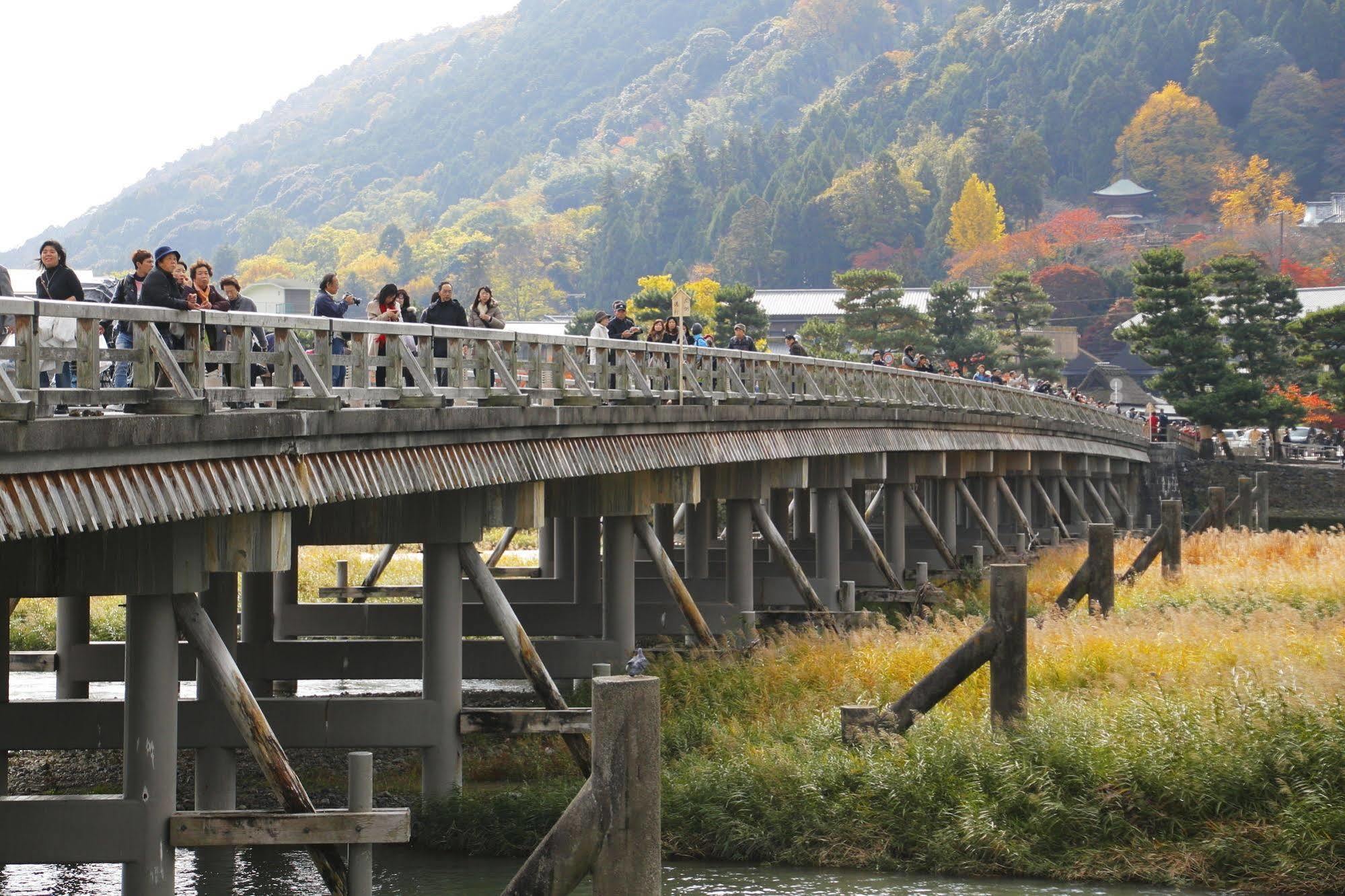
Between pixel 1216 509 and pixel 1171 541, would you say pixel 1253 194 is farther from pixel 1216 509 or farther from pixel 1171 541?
pixel 1171 541

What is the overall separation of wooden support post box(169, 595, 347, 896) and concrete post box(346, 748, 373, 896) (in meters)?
0.29

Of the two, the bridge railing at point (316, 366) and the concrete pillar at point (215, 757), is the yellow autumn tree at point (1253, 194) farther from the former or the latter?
the concrete pillar at point (215, 757)

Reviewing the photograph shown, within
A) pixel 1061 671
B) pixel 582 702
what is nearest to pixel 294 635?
pixel 582 702

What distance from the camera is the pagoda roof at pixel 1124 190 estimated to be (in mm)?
173375

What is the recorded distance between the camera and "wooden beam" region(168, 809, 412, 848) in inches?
443

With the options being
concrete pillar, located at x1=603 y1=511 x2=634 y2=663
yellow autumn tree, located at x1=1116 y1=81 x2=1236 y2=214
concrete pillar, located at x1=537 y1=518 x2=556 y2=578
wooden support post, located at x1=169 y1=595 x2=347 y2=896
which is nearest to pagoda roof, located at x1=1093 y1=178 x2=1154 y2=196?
yellow autumn tree, located at x1=1116 y1=81 x2=1236 y2=214

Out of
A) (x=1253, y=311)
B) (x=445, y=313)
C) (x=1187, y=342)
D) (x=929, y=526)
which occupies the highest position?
(x=1253, y=311)

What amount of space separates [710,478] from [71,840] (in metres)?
14.0

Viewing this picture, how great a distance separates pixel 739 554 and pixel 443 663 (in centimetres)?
920

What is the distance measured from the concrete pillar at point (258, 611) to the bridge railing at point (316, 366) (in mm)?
3868

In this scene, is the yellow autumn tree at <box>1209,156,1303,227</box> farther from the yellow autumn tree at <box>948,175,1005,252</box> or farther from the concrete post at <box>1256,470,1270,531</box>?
the concrete post at <box>1256,470,1270,531</box>

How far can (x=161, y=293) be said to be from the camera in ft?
36.7

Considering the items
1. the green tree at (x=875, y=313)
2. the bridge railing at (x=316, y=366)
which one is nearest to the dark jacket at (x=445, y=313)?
the bridge railing at (x=316, y=366)

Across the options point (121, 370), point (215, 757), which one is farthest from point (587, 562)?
point (121, 370)
